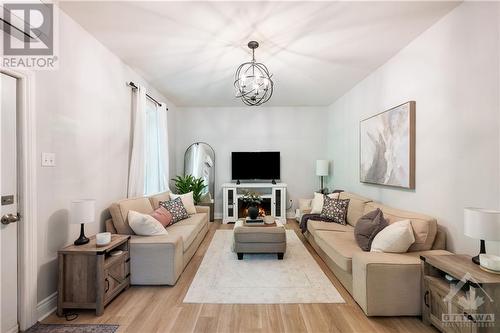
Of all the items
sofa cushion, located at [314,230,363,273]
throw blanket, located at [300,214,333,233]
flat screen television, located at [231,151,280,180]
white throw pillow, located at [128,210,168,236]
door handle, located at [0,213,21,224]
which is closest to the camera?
door handle, located at [0,213,21,224]

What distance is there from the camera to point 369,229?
265 cm

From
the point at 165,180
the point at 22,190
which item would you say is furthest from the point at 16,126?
the point at 165,180

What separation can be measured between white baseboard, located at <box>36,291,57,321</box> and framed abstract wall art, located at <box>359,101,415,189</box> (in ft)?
12.9

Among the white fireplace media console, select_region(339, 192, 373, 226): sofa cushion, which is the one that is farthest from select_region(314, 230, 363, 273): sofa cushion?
the white fireplace media console

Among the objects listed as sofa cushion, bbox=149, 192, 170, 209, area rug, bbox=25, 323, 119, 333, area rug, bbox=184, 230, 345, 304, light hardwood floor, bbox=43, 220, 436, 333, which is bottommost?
light hardwood floor, bbox=43, 220, 436, 333

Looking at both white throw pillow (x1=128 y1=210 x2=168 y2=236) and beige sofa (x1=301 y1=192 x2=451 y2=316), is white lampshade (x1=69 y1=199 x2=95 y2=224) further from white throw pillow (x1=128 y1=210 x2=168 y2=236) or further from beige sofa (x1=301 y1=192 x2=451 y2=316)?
beige sofa (x1=301 y1=192 x2=451 y2=316)

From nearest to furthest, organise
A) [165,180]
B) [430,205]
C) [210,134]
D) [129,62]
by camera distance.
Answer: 1. [430,205]
2. [129,62]
3. [165,180]
4. [210,134]

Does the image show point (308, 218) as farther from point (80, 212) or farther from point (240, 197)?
point (80, 212)

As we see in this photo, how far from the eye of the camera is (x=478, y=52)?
80.6 inches

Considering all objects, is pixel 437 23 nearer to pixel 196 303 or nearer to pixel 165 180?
pixel 196 303

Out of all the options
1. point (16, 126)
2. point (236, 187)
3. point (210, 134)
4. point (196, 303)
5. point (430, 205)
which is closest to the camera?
point (16, 126)

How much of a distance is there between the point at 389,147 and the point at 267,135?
314 centimetres

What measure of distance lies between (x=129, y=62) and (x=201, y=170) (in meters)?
2.97

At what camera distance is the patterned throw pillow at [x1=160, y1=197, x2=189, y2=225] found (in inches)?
152
